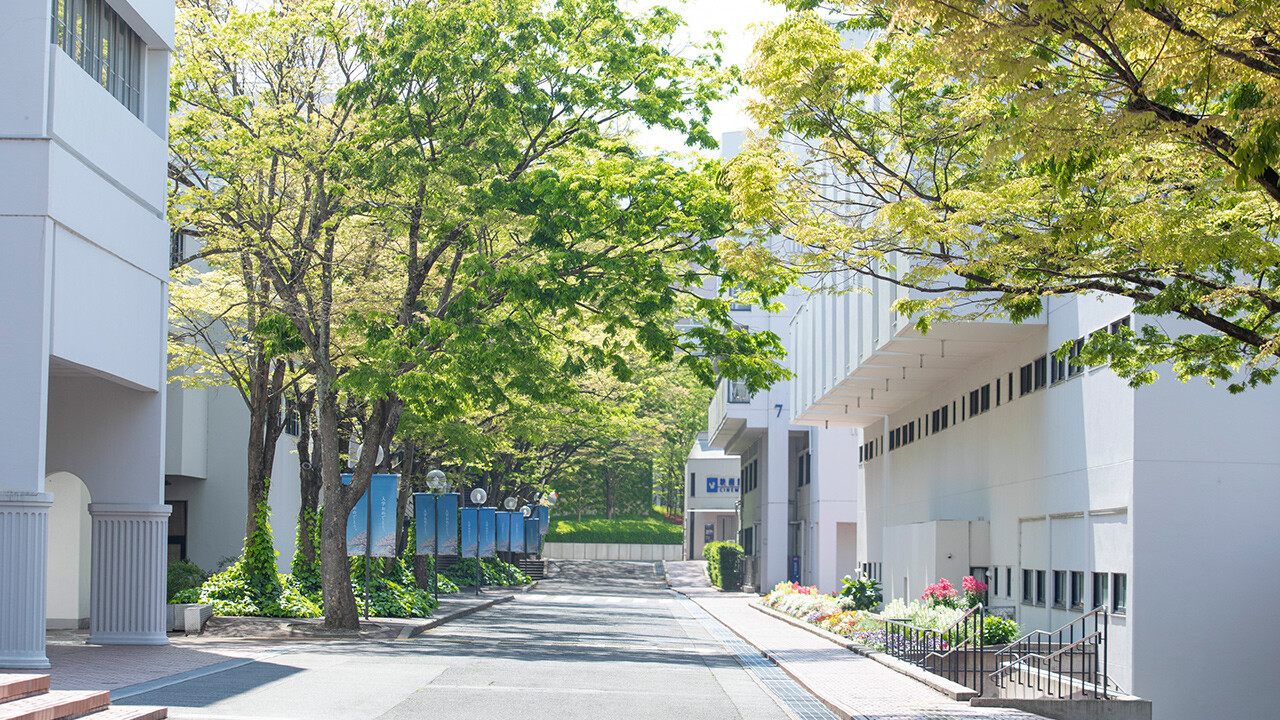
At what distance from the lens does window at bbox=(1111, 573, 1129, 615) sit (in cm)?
1830

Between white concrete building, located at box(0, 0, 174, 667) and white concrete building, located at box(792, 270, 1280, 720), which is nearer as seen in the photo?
white concrete building, located at box(0, 0, 174, 667)

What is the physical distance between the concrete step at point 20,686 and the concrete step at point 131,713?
675 millimetres

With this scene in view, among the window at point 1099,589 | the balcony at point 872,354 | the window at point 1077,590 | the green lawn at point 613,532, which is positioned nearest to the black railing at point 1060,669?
the window at point 1099,589

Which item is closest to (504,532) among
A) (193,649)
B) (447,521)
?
(447,521)

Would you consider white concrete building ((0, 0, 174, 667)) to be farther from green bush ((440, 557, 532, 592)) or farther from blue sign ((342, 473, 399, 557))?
green bush ((440, 557, 532, 592))

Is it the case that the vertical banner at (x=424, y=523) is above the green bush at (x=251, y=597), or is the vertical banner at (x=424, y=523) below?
above

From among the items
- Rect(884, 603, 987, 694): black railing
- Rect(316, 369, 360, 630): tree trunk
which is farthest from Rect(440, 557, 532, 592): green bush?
Rect(884, 603, 987, 694): black railing

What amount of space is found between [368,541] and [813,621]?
11008 mm

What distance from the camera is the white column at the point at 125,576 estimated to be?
19.8 m

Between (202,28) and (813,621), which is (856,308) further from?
(202,28)

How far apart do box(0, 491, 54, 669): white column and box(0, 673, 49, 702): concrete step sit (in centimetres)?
322

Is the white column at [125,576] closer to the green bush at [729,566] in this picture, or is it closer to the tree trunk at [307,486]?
the tree trunk at [307,486]

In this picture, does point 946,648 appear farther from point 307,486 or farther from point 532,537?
point 532,537

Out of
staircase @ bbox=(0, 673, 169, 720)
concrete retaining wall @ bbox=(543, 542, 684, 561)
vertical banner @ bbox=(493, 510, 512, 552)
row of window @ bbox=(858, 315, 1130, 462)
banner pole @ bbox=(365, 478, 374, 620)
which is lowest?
concrete retaining wall @ bbox=(543, 542, 684, 561)
